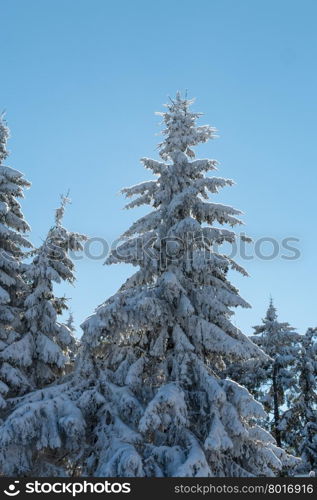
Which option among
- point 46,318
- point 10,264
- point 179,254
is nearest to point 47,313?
point 46,318

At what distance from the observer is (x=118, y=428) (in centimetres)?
1267

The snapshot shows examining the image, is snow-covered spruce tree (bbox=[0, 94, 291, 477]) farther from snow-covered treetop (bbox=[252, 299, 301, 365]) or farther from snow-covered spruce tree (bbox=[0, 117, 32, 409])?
snow-covered treetop (bbox=[252, 299, 301, 365])

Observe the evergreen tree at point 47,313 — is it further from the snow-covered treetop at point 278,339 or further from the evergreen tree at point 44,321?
the snow-covered treetop at point 278,339

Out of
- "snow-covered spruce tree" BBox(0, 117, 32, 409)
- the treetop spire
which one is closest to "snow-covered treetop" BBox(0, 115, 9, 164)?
"snow-covered spruce tree" BBox(0, 117, 32, 409)

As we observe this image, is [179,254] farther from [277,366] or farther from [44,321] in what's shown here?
[277,366]

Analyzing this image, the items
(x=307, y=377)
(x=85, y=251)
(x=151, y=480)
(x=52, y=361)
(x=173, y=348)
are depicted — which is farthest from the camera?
(x=307, y=377)

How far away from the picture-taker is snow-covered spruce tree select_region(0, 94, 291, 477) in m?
12.4

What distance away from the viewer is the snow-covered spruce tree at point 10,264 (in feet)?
59.9

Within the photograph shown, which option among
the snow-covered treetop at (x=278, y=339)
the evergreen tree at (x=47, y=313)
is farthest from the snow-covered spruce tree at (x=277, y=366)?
the evergreen tree at (x=47, y=313)

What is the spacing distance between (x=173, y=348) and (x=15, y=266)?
8599mm

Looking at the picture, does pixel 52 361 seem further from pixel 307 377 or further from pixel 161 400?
pixel 307 377

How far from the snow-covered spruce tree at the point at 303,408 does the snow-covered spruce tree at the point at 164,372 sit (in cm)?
1414

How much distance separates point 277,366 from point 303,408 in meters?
2.61

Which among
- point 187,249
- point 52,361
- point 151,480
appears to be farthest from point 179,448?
point 52,361
